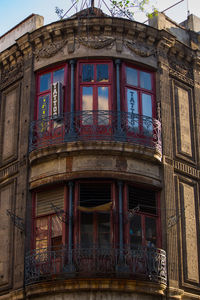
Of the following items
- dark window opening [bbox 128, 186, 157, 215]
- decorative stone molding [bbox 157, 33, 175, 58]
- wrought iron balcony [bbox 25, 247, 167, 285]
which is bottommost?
wrought iron balcony [bbox 25, 247, 167, 285]

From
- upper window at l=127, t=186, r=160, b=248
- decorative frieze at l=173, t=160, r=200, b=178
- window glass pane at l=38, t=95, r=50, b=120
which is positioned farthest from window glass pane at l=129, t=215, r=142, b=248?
window glass pane at l=38, t=95, r=50, b=120

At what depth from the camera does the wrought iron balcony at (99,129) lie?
19578 millimetres

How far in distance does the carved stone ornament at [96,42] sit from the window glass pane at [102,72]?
677 mm

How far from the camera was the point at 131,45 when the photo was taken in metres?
21.2

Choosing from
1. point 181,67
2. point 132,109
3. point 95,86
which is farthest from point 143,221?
point 181,67

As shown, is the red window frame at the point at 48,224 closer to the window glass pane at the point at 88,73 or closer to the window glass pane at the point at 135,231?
the window glass pane at the point at 135,231

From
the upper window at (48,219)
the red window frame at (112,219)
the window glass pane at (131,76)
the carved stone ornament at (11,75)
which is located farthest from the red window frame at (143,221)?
the carved stone ornament at (11,75)

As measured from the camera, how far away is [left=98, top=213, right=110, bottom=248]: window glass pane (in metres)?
18.4

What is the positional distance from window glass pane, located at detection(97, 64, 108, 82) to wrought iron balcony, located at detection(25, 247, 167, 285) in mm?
6194

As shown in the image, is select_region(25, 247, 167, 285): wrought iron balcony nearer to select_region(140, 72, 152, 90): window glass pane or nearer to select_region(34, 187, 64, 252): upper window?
select_region(34, 187, 64, 252): upper window

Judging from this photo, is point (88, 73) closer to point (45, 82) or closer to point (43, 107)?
point (45, 82)

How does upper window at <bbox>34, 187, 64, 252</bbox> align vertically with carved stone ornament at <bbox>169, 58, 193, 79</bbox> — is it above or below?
below

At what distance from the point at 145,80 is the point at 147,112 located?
1294mm

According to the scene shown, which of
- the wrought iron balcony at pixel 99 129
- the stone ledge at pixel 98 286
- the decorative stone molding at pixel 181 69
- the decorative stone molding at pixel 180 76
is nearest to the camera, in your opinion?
the stone ledge at pixel 98 286
